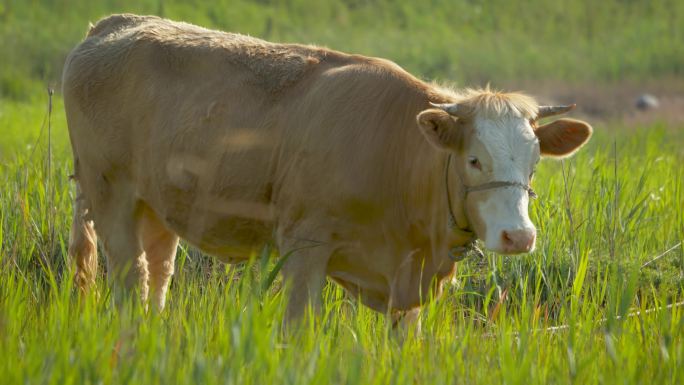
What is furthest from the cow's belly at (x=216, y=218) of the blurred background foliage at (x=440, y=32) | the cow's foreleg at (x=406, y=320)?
the blurred background foliage at (x=440, y=32)

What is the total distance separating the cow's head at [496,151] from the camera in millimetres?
4566

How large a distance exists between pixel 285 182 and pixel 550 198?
8.48 feet

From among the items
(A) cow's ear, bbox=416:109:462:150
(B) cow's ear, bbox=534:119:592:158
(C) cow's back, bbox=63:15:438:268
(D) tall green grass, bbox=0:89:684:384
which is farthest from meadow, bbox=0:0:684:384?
(A) cow's ear, bbox=416:109:462:150

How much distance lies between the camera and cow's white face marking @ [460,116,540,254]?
452cm

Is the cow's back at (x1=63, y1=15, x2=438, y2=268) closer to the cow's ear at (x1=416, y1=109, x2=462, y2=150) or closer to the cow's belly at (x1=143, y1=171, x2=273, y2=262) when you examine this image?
the cow's belly at (x1=143, y1=171, x2=273, y2=262)

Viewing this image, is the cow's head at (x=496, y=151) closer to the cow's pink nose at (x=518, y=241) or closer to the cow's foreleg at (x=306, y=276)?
the cow's pink nose at (x=518, y=241)

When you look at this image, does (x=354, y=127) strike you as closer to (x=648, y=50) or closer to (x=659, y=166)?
(x=659, y=166)

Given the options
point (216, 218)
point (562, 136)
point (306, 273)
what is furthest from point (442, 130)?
point (216, 218)

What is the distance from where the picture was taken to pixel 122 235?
6.02 metres

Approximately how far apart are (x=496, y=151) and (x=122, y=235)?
7.36 feet

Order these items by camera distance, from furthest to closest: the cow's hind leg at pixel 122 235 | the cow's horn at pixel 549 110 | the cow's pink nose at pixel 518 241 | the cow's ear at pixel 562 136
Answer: the cow's hind leg at pixel 122 235 < the cow's ear at pixel 562 136 < the cow's horn at pixel 549 110 < the cow's pink nose at pixel 518 241

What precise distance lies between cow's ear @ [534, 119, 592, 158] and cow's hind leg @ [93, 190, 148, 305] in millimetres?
2215

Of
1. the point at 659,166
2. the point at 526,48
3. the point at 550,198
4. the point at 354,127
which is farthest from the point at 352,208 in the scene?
the point at 526,48

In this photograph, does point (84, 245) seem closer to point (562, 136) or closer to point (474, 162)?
point (474, 162)
